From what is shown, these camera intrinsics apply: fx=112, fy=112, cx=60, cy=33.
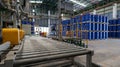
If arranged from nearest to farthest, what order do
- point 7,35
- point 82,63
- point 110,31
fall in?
point 82,63, point 7,35, point 110,31

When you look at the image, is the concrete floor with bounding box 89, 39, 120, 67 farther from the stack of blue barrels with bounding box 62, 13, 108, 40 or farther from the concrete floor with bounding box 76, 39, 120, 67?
the stack of blue barrels with bounding box 62, 13, 108, 40

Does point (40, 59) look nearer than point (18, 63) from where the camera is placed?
No

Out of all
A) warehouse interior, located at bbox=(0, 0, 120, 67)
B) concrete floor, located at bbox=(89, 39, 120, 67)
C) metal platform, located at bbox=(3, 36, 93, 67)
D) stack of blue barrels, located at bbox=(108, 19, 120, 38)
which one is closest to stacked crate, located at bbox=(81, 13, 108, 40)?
warehouse interior, located at bbox=(0, 0, 120, 67)

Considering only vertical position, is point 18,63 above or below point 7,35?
below

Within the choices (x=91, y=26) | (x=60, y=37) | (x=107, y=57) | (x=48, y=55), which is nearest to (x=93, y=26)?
(x=91, y=26)

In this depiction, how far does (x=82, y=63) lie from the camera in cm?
262

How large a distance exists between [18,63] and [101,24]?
8515mm

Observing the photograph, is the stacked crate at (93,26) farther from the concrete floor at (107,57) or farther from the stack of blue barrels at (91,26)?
the concrete floor at (107,57)

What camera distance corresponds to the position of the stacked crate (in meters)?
8.12

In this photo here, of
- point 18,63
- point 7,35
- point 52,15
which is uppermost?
point 52,15

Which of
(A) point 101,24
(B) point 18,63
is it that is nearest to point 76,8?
(A) point 101,24

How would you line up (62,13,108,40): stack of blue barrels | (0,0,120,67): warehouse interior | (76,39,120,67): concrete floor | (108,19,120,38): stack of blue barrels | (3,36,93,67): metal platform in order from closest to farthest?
(3,36,93,67): metal platform
(0,0,120,67): warehouse interior
(76,39,120,67): concrete floor
(62,13,108,40): stack of blue barrels
(108,19,120,38): stack of blue barrels

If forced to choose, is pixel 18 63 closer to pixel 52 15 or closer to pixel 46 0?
pixel 46 0

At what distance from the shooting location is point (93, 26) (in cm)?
831
